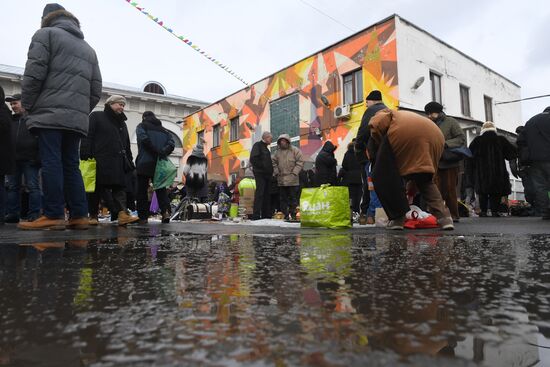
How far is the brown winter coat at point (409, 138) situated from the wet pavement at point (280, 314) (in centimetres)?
222

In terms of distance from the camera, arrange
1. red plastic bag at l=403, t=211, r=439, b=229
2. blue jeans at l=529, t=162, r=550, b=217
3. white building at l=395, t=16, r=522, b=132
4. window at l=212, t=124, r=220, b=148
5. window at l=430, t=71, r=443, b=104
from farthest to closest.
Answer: window at l=212, t=124, r=220, b=148, window at l=430, t=71, r=443, b=104, white building at l=395, t=16, r=522, b=132, blue jeans at l=529, t=162, r=550, b=217, red plastic bag at l=403, t=211, r=439, b=229

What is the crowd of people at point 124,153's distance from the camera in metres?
3.33

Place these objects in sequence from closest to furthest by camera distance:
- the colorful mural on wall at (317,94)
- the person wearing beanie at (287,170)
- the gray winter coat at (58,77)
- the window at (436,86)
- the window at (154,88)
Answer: the gray winter coat at (58,77)
the person wearing beanie at (287,170)
the colorful mural on wall at (317,94)
the window at (436,86)
the window at (154,88)

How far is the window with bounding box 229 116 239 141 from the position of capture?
1899 centimetres

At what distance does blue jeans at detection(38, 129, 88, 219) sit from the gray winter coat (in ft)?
0.44

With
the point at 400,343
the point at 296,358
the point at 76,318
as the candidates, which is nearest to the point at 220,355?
the point at 296,358

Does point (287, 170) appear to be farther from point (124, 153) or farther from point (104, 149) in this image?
point (104, 149)

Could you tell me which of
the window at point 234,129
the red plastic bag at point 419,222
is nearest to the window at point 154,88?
the window at point 234,129

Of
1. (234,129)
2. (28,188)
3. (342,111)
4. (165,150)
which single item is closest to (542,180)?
(165,150)

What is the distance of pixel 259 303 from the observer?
0.78 metres

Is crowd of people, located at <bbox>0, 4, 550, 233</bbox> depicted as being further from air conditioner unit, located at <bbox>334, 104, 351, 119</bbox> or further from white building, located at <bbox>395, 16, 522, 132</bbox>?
air conditioner unit, located at <bbox>334, 104, 351, 119</bbox>

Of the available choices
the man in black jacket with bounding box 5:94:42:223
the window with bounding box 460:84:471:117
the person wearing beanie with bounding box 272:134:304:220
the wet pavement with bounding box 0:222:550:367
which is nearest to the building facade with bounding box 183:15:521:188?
the window with bounding box 460:84:471:117

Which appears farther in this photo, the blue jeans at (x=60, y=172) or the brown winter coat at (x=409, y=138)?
the brown winter coat at (x=409, y=138)

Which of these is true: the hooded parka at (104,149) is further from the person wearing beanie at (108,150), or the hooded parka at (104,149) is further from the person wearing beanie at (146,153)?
the person wearing beanie at (146,153)
